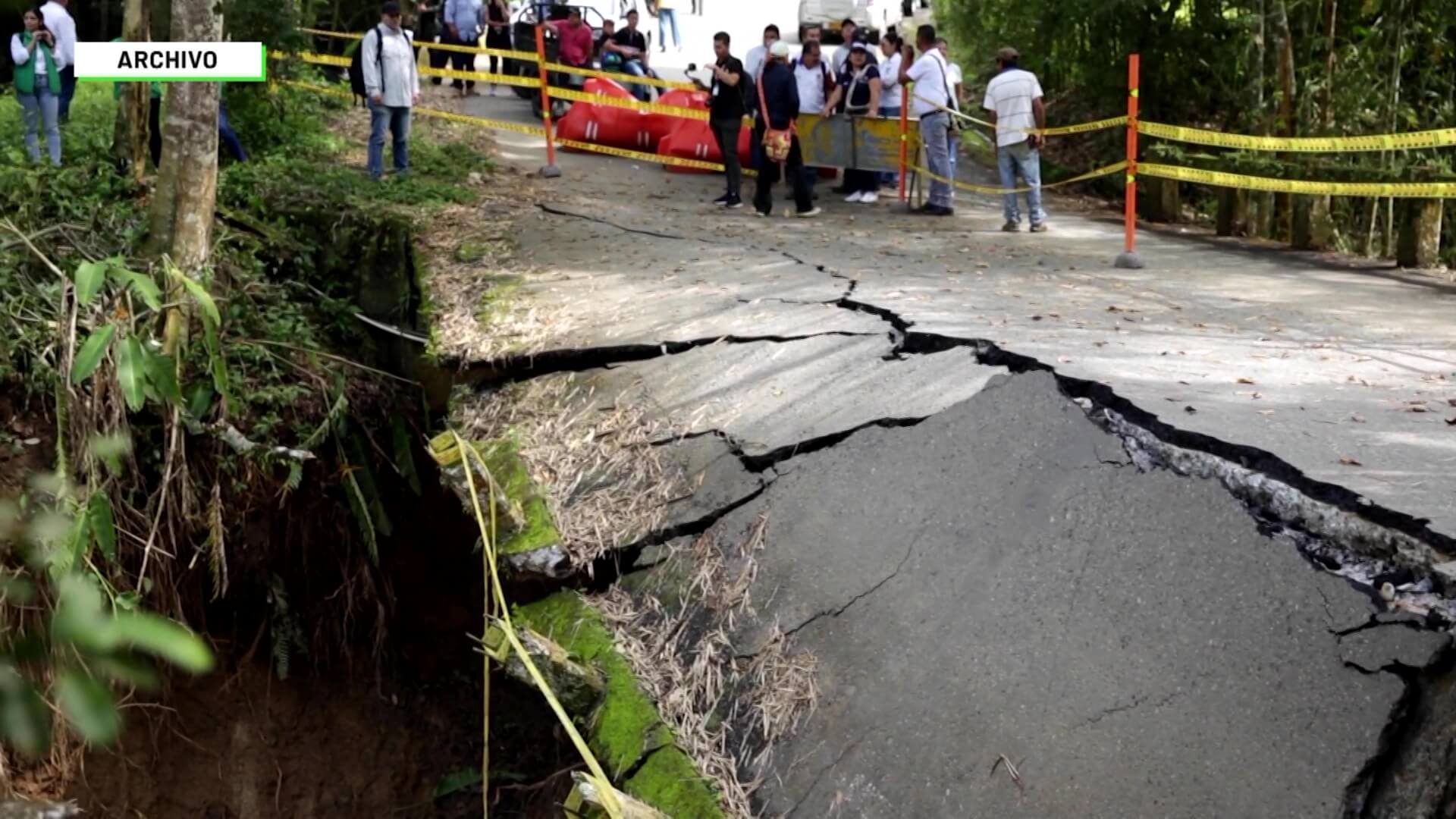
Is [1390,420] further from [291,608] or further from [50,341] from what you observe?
[50,341]

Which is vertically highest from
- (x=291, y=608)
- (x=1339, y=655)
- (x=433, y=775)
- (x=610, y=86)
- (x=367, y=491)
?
(x=610, y=86)

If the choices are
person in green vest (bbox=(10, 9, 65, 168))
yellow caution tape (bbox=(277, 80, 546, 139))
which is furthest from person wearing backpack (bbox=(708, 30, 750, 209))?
person in green vest (bbox=(10, 9, 65, 168))

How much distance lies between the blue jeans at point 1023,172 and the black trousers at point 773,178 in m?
1.86

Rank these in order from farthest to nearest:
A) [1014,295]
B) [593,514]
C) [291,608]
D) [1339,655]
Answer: [1014,295] < [291,608] < [593,514] < [1339,655]

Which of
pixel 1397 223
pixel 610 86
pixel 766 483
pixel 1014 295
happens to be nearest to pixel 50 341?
pixel 766 483

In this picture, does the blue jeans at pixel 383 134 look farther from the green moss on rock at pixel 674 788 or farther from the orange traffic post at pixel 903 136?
the green moss on rock at pixel 674 788

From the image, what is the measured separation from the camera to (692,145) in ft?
51.4

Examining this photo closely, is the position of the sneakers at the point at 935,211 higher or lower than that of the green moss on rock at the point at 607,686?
higher

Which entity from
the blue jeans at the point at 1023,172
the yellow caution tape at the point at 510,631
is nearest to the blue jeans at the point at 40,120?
the yellow caution tape at the point at 510,631

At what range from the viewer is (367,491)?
8.41 m

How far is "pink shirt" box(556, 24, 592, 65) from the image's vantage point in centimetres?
1883

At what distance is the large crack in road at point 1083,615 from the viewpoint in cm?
389

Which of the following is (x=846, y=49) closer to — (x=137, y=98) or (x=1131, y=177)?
(x=1131, y=177)

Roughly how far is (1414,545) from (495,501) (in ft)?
12.5
